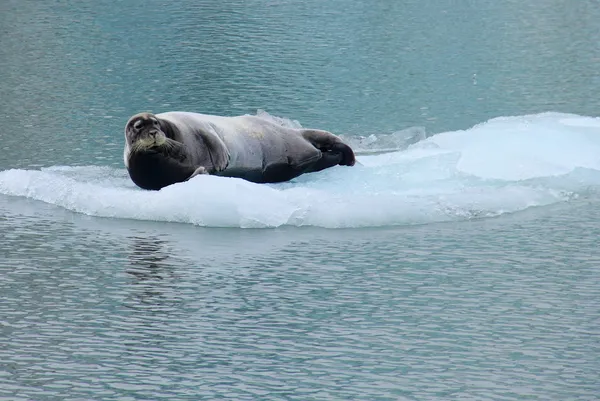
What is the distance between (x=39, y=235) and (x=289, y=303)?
2.57 meters

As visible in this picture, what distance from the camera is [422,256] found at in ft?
29.5

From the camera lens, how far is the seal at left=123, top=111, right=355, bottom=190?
1053cm

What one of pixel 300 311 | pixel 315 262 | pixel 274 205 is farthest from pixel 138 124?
pixel 300 311

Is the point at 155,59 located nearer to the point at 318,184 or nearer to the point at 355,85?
the point at 355,85

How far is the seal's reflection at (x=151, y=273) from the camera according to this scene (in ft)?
25.8

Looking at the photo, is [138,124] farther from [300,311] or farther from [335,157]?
[300,311]

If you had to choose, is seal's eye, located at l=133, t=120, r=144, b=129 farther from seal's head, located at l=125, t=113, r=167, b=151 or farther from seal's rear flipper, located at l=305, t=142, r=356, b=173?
seal's rear flipper, located at l=305, t=142, r=356, b=173

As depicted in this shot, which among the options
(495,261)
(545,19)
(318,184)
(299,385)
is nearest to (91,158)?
(318,184)

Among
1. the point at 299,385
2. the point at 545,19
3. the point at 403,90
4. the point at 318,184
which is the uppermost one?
the point at 545,19

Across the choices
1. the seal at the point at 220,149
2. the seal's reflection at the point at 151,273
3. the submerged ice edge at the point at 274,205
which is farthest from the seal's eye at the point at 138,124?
the seal's reflection at the point at 151,273

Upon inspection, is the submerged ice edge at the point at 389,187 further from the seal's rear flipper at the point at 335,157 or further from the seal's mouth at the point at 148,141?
the seal's mouth at the point at 148,141

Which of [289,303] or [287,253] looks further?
[287,253]

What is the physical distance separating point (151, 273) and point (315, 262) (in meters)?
1.07

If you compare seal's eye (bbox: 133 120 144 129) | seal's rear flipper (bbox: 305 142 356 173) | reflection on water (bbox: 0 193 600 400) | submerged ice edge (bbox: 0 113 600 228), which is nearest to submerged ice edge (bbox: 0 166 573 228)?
submerged ice edge (bbox: 0 113 600 228)
